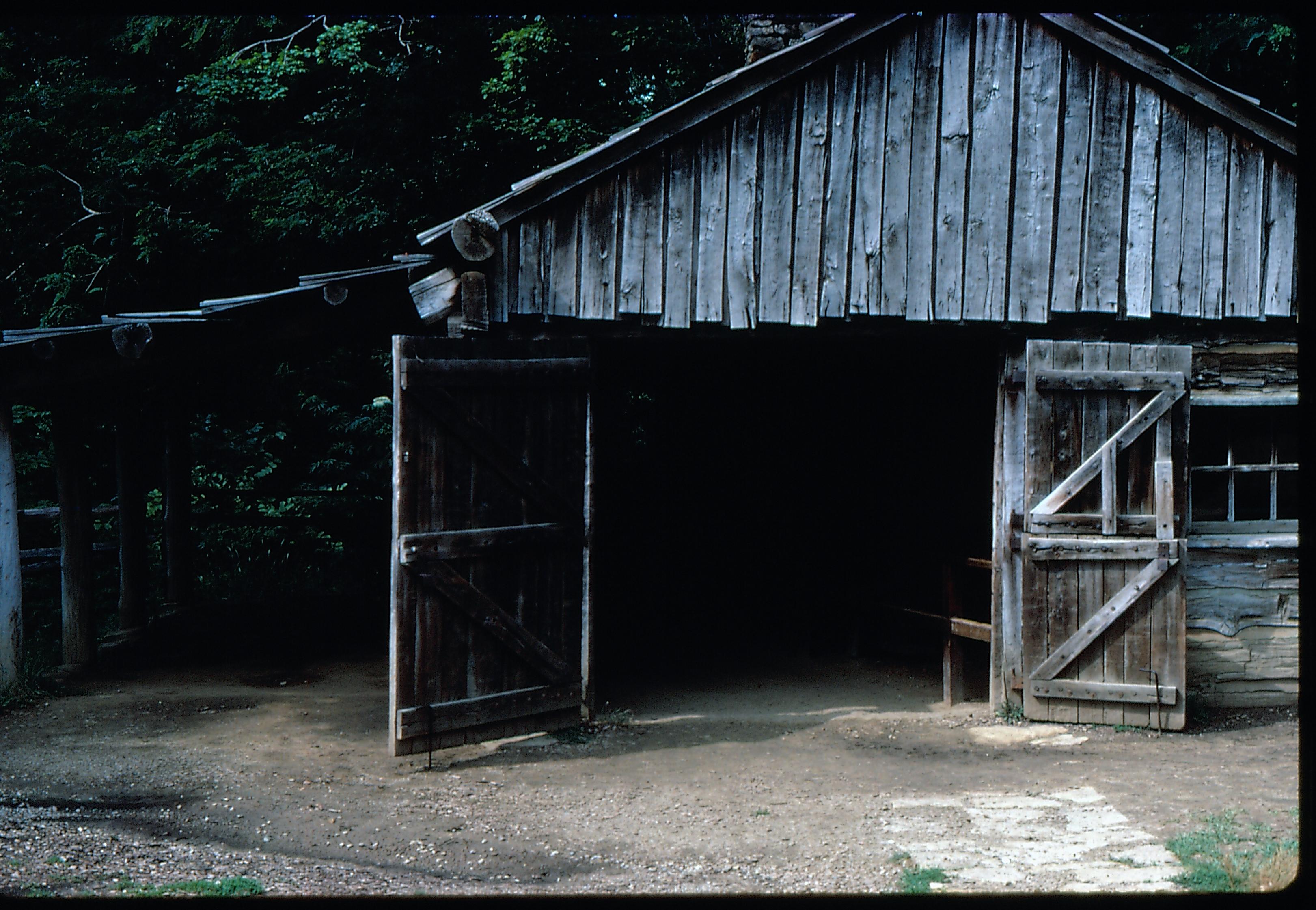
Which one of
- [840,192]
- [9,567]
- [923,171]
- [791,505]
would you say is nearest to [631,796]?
[840,192]

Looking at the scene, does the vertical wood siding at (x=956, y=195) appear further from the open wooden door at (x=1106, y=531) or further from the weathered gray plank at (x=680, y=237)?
the open wooden door at (x=1106, y=531)

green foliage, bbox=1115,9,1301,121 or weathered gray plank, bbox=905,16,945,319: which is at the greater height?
green foliage, bbox=1115,9,1301,121

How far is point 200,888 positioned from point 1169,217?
676cm

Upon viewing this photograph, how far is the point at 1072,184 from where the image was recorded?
7152 millimetres

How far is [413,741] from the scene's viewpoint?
21.4ft

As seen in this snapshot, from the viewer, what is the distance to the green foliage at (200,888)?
4.23 metres

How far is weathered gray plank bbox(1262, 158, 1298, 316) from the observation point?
724 cm

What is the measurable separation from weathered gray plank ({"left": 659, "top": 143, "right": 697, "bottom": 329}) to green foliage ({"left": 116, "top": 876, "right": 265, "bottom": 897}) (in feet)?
13.2

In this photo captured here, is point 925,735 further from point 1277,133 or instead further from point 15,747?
point 15,747

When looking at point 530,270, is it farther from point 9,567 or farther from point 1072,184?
point 9,567

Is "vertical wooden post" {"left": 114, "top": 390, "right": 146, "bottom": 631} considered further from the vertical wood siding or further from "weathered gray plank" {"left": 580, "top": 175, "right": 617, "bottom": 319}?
the vertical wood siding

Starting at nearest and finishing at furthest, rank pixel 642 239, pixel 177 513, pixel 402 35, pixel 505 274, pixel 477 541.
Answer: pixel 477 541, pixel 505 274, pixel 642 239, pixel 177 513, pixel 402 35

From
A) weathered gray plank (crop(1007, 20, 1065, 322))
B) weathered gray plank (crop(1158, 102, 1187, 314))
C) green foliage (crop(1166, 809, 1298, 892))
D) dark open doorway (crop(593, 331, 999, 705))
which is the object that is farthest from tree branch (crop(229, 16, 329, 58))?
green foliage (crop(1166, 809, 1298, 892))

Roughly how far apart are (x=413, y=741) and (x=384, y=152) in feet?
29.3
